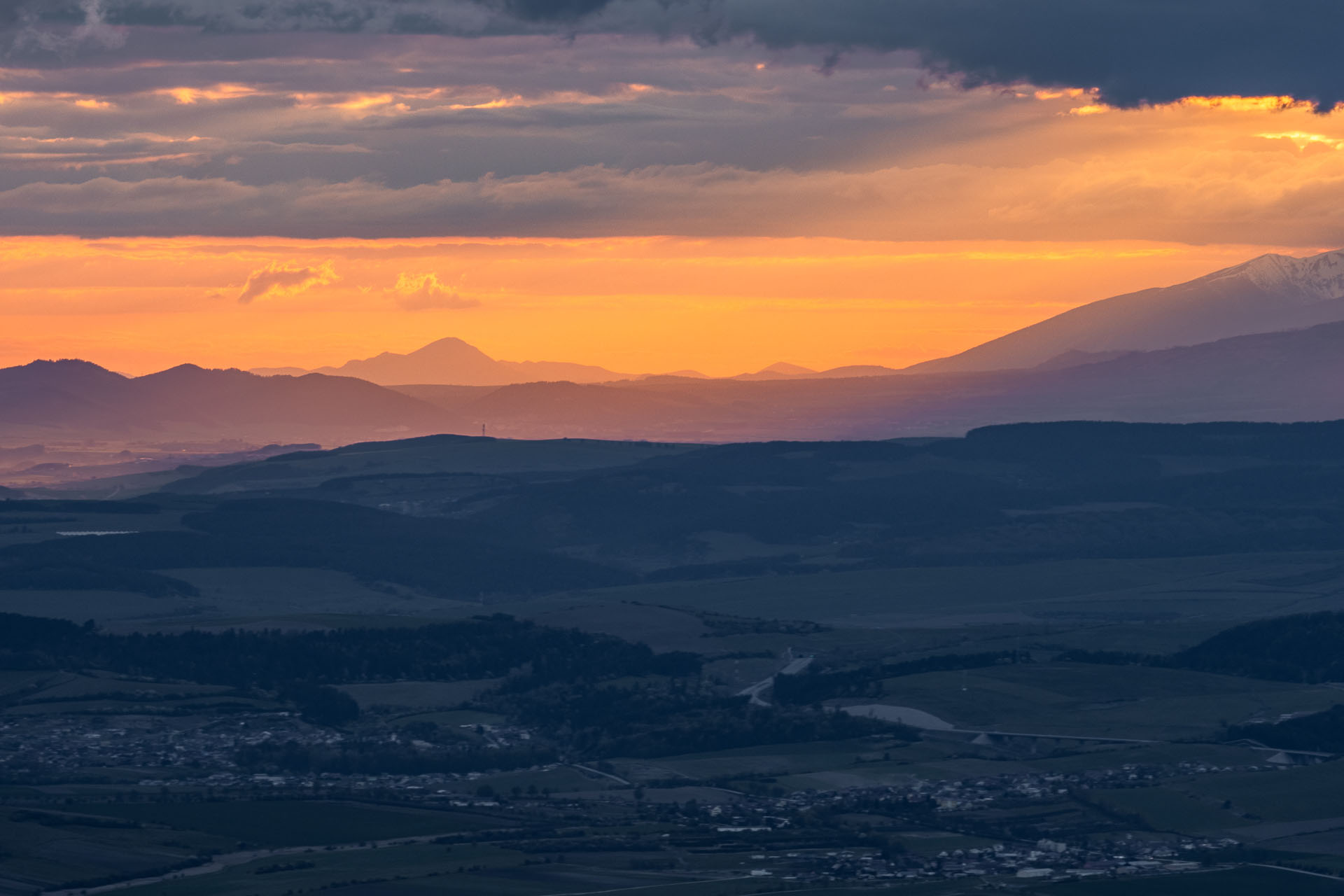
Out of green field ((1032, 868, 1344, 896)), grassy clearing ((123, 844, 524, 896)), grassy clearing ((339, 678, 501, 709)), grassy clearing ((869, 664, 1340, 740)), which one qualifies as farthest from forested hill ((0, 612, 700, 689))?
green field ((1032, 868, 1344, 896))

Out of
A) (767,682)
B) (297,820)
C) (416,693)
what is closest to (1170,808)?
(297,820)

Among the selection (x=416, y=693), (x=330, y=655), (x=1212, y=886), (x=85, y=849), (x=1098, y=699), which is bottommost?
(x=1212, y=886)

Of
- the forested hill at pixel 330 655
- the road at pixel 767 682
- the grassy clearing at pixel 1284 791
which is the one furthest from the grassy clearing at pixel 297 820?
the forested hill at pixel 330 655

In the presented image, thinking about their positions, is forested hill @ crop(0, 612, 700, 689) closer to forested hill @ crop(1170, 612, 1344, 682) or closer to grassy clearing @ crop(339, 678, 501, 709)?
grassy clearing @ crop(339, 678, 501, 709)

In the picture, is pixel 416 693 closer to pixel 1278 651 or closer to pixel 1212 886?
pixel 1278 651

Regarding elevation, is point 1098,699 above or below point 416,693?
below

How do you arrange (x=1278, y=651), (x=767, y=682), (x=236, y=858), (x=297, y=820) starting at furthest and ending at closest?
(x=1278, y=651), (x=767, y=682), (x=297, y=820), (x=236, y=858)

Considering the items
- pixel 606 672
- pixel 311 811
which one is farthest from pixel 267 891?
pixel 606 672

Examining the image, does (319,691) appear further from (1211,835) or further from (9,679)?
(1211,835)

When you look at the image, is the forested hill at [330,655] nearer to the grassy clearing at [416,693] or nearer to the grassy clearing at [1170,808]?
the grassy clearing at [416,693]
